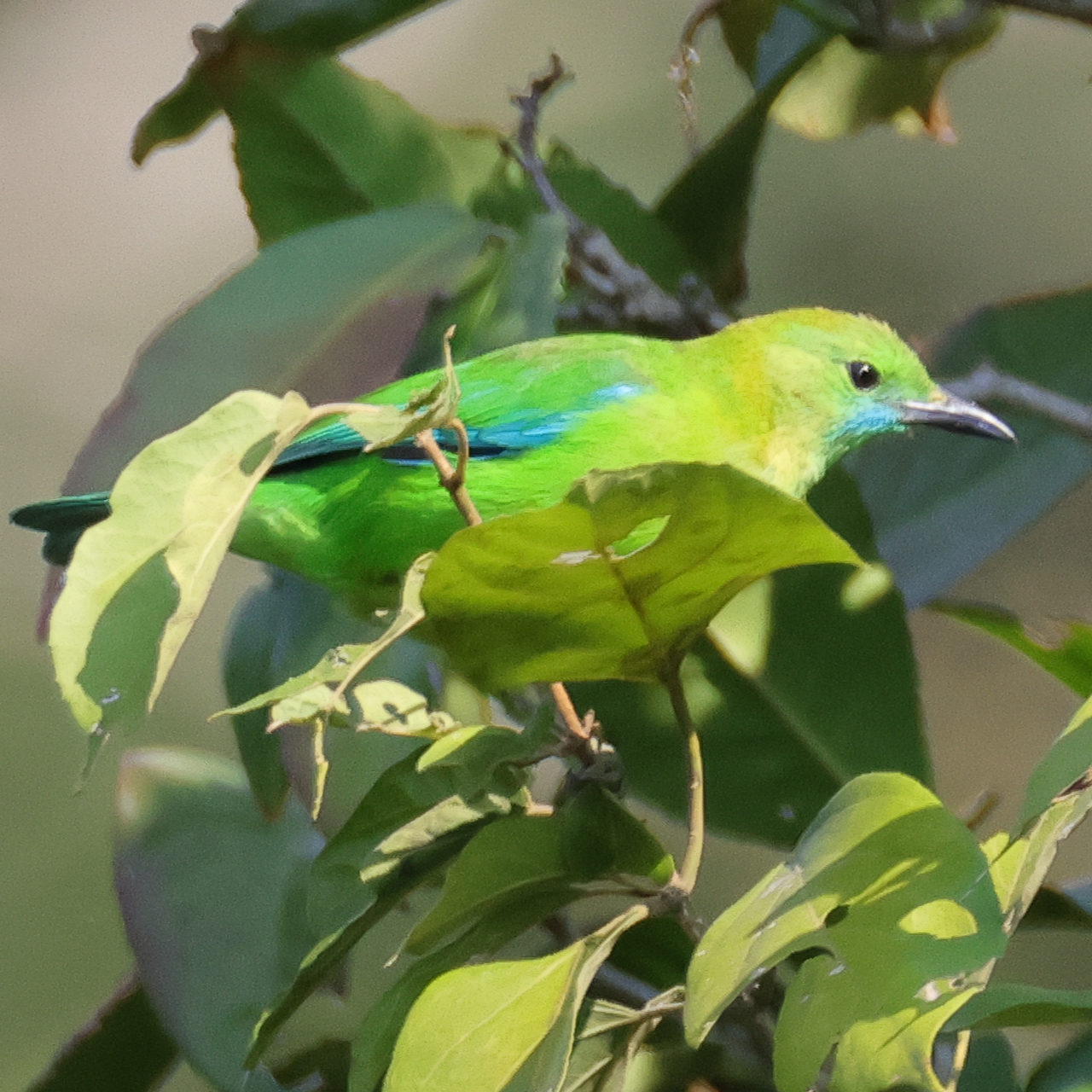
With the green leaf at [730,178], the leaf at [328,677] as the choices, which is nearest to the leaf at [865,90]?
the green leaf at [730,178]

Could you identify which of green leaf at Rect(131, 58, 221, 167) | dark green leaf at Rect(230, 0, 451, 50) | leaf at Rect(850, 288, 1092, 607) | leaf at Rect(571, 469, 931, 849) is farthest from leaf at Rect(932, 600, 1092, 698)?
green leaf at Rect(131, 58, 221, 167)

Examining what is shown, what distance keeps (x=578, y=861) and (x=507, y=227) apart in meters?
0.79

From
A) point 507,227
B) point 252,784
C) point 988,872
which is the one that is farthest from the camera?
point 507,227

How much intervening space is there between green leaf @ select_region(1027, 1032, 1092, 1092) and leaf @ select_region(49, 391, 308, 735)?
0.71 m

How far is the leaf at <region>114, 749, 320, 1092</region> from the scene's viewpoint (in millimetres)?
1105

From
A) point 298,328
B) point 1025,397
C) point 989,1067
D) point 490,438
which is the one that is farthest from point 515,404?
point 989,1067

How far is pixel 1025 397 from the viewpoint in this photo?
1385 mm

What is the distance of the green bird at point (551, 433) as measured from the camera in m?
1.38

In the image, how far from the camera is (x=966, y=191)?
326 centimetres

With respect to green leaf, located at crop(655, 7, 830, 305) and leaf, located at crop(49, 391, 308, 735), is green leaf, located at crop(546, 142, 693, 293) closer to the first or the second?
green leaf, located at crop(655, 7, 830, 305)

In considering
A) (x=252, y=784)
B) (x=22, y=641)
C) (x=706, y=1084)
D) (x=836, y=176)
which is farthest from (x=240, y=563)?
(x=706, y=1084)

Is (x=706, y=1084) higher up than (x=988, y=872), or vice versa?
(x=988, y=872)

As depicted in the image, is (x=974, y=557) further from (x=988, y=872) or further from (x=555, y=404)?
(x=988, y=872)

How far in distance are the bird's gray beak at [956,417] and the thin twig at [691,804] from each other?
0.73 meters
